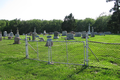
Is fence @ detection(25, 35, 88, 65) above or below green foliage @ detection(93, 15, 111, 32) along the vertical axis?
below

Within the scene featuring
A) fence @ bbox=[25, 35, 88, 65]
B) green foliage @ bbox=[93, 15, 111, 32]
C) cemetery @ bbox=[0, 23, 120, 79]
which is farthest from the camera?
green foliage @ bbox=[93, 15, 111, 32]

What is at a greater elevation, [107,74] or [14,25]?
[14,25]

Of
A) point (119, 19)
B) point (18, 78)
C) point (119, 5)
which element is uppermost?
point (119, 5)

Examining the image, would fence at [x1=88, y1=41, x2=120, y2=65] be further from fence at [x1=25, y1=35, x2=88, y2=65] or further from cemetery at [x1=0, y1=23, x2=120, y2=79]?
fence at [x1=25, y1=35, x2=88, y2=65]

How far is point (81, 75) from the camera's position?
4.94m

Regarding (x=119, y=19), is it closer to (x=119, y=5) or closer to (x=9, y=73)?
(x=119, y=5)

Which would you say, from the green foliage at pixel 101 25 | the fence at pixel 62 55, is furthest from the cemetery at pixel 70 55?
the green foliage at pixel 101 25

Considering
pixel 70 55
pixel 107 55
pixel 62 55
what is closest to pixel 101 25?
pixel 107 55

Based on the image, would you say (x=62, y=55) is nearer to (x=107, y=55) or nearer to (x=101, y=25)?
(x=107, y=55)

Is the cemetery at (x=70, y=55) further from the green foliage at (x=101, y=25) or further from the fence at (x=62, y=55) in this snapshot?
the green foliage at (x=101, y=25)

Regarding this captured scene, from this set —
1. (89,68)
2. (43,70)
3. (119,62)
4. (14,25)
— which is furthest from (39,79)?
(14,25)

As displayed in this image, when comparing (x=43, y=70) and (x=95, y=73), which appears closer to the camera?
(x=95, y=73)

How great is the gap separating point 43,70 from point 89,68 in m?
2.65

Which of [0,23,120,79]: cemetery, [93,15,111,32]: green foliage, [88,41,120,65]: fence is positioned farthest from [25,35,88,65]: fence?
[93,15,111,32]: green foliage
